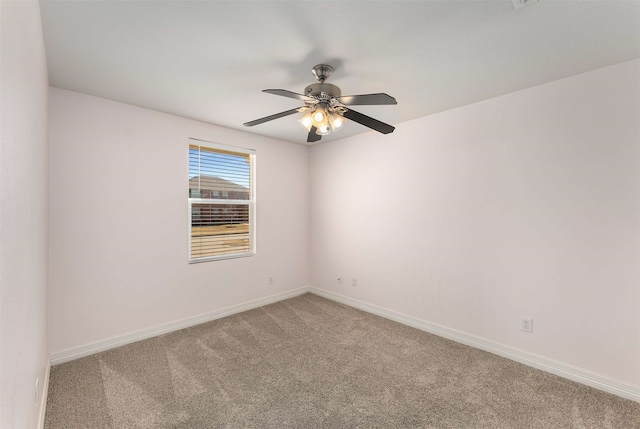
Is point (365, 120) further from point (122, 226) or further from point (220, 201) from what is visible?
point (122, 226)

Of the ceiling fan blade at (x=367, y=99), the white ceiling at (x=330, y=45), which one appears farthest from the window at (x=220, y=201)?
the ceiling fan blade at (x=367, y=99)

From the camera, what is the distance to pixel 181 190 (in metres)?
3.34

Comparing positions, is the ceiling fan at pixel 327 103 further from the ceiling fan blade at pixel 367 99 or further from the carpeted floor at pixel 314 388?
the carpeted floor at pixel 314 388

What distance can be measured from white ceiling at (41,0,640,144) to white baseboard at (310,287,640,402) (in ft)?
7.84

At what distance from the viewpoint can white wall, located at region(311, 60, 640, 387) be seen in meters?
2.17

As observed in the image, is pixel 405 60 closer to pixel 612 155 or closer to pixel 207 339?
pixel 612 155

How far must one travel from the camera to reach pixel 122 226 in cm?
292

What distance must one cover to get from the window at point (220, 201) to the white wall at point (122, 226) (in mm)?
121

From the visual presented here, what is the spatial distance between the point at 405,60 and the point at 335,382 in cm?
253

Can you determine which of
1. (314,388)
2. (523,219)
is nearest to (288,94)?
(314,388)

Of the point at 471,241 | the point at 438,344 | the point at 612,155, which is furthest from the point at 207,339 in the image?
the point at 612,155

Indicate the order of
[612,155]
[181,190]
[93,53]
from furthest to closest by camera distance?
[181,190] < [612,155] < [93,53]

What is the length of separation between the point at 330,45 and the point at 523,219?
224cm

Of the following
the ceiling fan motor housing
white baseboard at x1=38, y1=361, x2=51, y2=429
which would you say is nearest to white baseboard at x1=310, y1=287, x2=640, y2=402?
the ceiling fan motor housing
